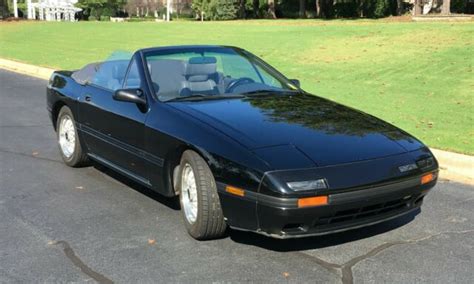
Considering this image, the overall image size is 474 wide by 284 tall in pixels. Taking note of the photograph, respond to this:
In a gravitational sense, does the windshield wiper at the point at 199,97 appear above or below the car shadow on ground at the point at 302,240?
above

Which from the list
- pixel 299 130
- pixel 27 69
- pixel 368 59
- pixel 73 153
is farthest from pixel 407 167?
pixel 27 69

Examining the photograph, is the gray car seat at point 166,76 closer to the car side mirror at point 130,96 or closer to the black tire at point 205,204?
the car side mirror at point 130,96

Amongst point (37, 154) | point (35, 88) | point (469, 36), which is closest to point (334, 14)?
point (469, 36)

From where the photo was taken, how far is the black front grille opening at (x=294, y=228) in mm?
3766

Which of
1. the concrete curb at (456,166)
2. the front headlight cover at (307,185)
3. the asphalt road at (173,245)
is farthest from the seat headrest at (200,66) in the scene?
the concrete curb at (456,166)

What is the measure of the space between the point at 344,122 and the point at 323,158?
0.82 m

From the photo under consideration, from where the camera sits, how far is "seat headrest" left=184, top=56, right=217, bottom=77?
516 cm

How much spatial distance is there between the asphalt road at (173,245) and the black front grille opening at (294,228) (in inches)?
10.9

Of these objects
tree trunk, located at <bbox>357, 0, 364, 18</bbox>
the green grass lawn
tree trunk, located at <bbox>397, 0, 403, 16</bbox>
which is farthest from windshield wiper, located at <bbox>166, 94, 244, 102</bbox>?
tree trunk, located at <bbox>357, 0, 364, 18</bbox>

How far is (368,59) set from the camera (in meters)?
15.9

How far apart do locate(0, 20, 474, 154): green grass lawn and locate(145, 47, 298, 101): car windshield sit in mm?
2790

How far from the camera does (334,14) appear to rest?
152ft

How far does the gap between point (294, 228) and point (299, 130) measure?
80cm

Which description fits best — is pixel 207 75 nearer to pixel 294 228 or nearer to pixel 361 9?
pixel 294 228
